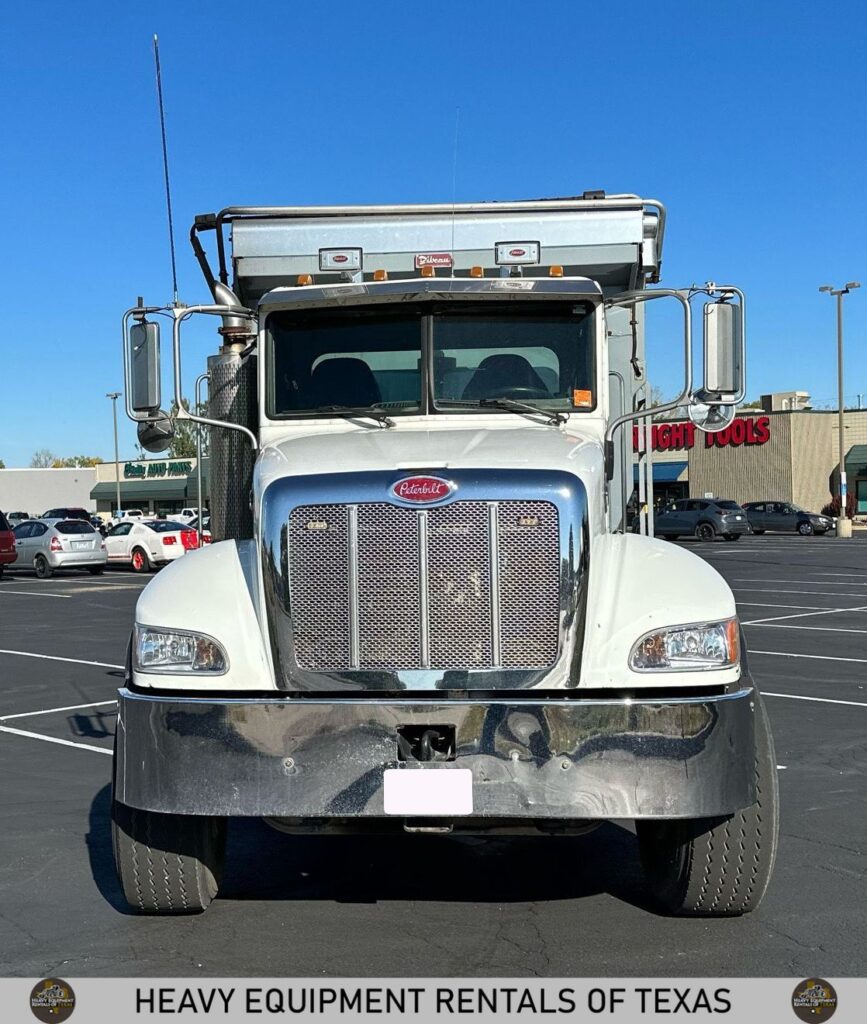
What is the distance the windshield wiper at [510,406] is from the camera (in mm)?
Answer: 5945

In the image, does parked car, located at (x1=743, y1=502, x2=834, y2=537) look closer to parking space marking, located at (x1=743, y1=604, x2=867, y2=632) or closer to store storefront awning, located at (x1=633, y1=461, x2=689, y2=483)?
store storefront awning, located at (x1=633, y1=461, x2=689, y2=483)

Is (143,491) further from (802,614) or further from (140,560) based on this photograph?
(802,614)

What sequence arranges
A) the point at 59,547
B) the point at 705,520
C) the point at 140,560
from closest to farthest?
1. the point at 59,547
2. the point at 140,560
3. the point at 705,520

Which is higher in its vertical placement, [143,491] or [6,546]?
[6,546]

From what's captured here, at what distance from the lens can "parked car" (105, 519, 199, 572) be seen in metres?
33.4

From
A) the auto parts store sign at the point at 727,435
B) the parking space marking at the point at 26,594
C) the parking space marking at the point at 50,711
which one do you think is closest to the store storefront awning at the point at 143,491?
the auto parts store sign at the point at 727,435

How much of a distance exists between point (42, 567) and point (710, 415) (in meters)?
29.4

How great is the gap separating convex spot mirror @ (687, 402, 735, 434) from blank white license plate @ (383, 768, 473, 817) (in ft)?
→ 7.19

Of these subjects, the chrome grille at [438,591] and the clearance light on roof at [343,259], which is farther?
the clearance light on roof at [343,259]

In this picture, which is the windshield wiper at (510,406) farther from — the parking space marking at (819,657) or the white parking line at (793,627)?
the white parking line at (793,627)

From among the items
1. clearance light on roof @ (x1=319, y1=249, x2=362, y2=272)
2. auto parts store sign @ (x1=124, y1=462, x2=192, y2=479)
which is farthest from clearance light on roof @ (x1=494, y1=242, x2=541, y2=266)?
auto parts store sign @ (x1=124, y1=462, x2=192, y2=479)

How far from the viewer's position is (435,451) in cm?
539

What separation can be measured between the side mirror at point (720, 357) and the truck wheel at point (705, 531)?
4032cm
